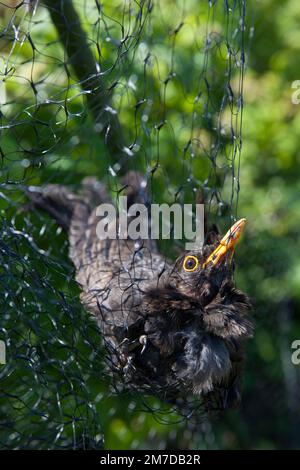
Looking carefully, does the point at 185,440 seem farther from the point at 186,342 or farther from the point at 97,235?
the point at 186,342

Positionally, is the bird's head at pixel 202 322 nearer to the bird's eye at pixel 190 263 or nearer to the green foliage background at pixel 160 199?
the bird's eye at pixel 190 263

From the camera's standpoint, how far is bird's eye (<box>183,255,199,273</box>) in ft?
7.93

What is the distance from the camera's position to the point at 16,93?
331cm

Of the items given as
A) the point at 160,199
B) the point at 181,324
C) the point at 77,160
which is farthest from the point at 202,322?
the point at 77,160

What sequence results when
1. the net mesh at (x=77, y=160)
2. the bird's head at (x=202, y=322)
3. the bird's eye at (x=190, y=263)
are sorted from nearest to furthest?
the net mesh at (x=77, y=160) < the bird's head at (x=202, y=322) < the bird's eye at (x=190, y=263)

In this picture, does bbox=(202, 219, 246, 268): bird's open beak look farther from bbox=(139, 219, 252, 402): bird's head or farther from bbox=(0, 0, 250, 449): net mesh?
bbox=(0, 0, 250, 449): net mesh

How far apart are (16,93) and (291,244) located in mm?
1595

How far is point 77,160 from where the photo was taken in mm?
2986

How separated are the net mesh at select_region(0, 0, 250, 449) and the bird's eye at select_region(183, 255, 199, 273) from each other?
181 millimetres

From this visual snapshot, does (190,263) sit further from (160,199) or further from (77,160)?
(77,160)

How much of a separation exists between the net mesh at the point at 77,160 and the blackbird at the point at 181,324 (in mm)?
81

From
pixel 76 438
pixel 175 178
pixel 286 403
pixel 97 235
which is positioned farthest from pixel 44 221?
pixel 286 403

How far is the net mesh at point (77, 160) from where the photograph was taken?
210 centimetres

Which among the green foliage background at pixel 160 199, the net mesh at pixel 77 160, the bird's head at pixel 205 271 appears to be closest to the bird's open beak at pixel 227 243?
the bird's head at pixel 205 271
